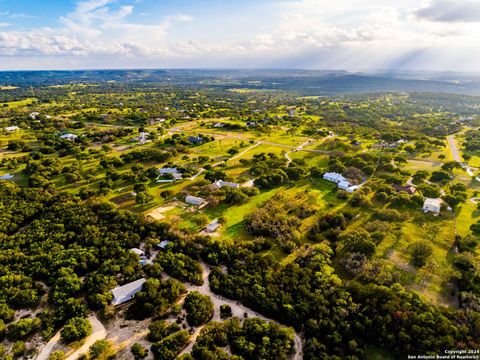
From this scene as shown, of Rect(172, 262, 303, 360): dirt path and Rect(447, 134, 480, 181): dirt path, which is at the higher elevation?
Rect(447, 134, 480, 181): dirt path

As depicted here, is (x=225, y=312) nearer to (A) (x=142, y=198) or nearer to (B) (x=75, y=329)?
(B) (x=75, y=329)

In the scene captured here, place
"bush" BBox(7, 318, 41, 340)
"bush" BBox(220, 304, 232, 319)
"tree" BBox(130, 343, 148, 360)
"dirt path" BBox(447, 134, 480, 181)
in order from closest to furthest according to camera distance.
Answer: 1. "tree" BBox(130, 343, 148, 360)
2. "bush" BBox(7, 318, 41, 340)
3. "bush" BBox(220, 304, 232, 319)
4. "dirt path" BBox(447, 134, 480, 181)

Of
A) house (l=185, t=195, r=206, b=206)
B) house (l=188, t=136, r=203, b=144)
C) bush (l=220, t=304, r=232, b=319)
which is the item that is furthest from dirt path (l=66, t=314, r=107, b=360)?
house (l=188, t=136, r=203, b=144)

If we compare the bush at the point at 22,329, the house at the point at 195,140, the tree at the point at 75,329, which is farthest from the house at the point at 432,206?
the house at the point at 195,140

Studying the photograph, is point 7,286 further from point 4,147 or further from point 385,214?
point 4,147

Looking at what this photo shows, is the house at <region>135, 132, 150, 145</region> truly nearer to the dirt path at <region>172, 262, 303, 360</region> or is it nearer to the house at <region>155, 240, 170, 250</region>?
the house at <region>155, 240, 170, 250</region>

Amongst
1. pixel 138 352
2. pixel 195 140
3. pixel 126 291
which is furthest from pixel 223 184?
pixel 195 140
